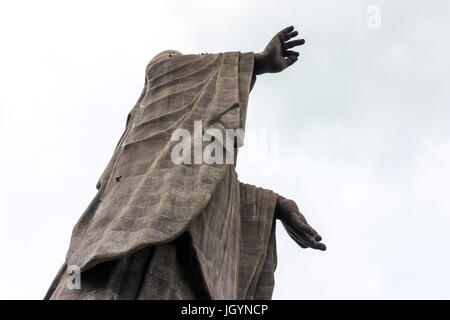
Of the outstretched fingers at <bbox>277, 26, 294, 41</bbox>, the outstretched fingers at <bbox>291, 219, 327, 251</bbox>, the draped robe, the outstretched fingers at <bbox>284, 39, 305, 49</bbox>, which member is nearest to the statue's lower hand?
the outstretched fingers at <bbox>291, 219, 327, 251</bbox>

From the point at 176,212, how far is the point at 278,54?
3959 mm

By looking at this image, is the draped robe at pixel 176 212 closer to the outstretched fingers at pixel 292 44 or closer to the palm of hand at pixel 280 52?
the palm of hand at pixel 280 52

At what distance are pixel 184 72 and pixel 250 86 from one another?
101 centimetres

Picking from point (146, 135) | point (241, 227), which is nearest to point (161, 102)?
point (146, 135)

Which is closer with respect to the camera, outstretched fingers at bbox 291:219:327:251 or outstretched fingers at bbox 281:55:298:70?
outstretched fingers at bbox 291:219:327:251

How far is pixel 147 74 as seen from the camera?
1012 centimetres

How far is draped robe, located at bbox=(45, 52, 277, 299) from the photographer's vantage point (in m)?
6.59

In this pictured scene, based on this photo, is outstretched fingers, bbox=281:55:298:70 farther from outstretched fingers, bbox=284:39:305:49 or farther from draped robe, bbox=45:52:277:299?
draped robe, bbox=45:52:277:299

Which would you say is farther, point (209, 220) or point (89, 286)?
point (209, 220)

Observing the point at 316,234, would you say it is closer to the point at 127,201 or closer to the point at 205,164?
the point at 205,164

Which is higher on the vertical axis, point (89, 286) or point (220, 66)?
point (220, 66)

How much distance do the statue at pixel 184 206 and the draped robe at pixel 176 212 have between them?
1 centimetres

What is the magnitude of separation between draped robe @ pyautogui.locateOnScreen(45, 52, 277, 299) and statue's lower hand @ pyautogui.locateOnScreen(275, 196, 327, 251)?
0.19 metres

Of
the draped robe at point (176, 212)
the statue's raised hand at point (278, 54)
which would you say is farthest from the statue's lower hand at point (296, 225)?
the statue's raised hand at point (278, 54)
